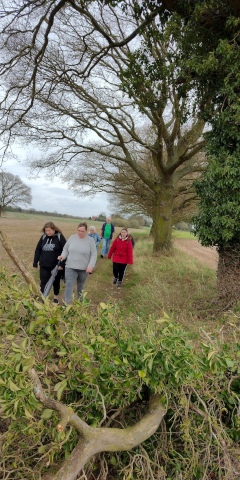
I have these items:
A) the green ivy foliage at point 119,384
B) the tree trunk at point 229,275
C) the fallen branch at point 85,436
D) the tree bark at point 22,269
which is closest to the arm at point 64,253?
the tree trunk at point 229,275

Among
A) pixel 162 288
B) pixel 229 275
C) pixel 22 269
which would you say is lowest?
pixel 162 288

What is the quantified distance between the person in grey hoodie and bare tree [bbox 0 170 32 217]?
40.4 m

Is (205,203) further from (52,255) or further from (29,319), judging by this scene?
(29,319)

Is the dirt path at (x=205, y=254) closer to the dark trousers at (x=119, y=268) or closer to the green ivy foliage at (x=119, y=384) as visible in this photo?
the dark trousers at (x=119, y=268)

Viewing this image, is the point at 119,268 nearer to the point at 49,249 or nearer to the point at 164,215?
the point at 49,249

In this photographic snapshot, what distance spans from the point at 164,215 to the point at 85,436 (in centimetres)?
1258

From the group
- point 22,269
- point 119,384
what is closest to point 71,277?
point 22,269

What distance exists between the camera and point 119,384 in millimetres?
1862

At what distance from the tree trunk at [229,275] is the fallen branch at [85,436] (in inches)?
185

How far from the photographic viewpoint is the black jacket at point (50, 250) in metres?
6.46

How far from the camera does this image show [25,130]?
484 inches

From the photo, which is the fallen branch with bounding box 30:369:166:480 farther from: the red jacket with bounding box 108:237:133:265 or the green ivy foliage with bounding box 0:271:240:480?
the red jacket with bounding box 108:237:133:265

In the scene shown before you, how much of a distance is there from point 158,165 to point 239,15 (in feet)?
26.5

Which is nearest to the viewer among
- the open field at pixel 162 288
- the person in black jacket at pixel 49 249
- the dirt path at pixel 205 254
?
the open field at pixel 162 288
